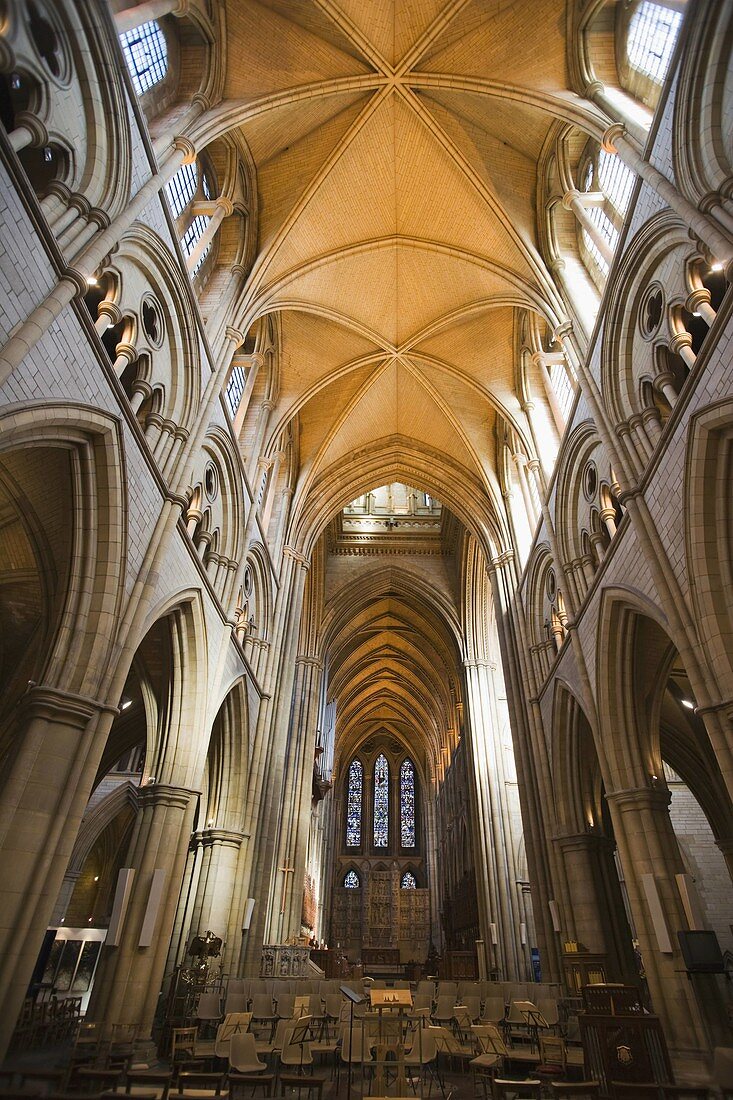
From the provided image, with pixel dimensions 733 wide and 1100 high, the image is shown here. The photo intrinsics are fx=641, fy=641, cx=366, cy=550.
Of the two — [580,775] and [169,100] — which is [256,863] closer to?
[580,775]

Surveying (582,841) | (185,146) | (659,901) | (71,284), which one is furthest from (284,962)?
(185,146)

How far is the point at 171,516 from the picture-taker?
399 inches

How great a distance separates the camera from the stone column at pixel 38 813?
6461 millimetres

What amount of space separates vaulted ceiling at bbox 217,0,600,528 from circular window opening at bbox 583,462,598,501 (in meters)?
4.03

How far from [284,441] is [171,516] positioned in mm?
10731

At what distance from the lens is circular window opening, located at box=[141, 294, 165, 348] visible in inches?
409

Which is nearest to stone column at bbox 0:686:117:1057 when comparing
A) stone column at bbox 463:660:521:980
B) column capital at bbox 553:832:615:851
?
column capital at bbox 553:832:615:851

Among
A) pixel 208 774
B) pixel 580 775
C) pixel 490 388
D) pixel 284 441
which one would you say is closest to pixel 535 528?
pixel 490 388

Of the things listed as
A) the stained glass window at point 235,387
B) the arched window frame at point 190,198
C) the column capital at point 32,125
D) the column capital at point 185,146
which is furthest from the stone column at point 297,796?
the column capital at point 32,125

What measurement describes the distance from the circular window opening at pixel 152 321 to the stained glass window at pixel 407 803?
40.6 metres

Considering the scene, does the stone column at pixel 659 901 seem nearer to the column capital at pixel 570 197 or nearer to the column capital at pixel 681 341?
the column capital at pixel 681 341

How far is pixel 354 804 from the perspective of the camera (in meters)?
45.4

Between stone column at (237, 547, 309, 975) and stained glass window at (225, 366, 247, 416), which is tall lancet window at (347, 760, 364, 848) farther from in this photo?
stained glass window at (225, 366, 247, 416)

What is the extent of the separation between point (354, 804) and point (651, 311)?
41.7m
